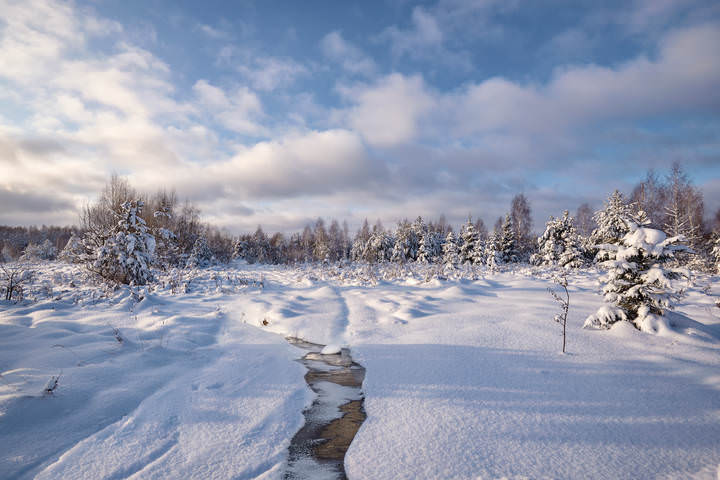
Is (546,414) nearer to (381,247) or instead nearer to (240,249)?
(381,247)

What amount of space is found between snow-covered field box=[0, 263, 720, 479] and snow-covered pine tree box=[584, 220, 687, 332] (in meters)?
0.27

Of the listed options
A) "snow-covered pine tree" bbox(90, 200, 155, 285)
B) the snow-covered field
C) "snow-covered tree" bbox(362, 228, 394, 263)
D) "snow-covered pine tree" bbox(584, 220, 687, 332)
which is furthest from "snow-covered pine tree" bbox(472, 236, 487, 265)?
"snow-covered pine tree" bbox(90, 200, 155, 285)

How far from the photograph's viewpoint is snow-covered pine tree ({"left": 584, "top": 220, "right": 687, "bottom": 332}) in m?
4.61

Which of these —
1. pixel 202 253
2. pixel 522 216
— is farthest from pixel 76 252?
pixel 522 216

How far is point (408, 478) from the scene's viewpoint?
6.68ft

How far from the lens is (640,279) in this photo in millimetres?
4766

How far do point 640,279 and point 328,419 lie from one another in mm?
5026

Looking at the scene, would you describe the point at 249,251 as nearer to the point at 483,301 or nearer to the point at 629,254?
the point at 483,301

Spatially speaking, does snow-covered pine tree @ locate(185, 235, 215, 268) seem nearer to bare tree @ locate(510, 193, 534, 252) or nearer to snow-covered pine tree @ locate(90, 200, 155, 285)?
snow-covered pine tree @ locate(90, 200, 155, 285)

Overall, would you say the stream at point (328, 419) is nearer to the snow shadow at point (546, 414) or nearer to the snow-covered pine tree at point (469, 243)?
the snow shadow at point (546, 414)

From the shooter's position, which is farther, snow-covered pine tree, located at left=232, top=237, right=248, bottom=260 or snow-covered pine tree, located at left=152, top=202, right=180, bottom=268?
snow-covered pine tree, located at left=232, top=237, right=248, bottom=260

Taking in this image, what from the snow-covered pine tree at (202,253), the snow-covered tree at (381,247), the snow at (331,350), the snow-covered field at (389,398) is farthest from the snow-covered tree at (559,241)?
the snow-covered pine tree at (202,253)

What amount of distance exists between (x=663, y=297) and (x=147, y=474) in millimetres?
6450

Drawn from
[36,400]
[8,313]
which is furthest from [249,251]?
[36,400]
